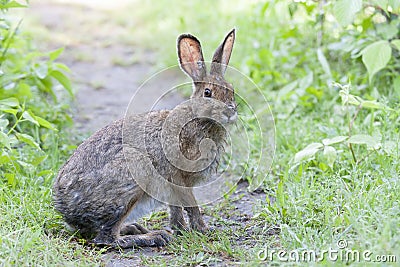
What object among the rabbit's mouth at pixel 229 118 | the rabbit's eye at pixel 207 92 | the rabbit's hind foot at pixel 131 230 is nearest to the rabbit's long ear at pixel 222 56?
the rabbit's eye at pixel 207 92

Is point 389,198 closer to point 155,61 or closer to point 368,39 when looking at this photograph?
point 368,39

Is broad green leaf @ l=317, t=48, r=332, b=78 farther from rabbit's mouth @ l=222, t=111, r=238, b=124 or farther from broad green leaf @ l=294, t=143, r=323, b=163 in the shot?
rabbit's mouth @ l=222, t=111, r=238, b=124

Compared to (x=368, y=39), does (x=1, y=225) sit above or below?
below

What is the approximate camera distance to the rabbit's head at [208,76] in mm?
4055

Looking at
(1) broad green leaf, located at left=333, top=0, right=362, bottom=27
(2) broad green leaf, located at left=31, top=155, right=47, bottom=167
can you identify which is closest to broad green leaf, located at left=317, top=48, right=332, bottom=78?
(1) broad green leaf, located at left=333, top=0, right=362, bottom=27

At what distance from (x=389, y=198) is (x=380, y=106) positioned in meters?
0.98

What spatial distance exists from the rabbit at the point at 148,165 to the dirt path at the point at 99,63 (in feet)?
0.89

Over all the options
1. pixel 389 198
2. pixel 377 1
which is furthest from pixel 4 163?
pixel 377 1

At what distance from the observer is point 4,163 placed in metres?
4.42

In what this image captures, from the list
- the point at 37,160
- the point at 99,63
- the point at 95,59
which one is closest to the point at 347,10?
the point at 37,160

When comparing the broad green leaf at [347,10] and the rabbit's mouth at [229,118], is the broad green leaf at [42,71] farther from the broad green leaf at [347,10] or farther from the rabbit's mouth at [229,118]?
the broad green leaf at [347,10]

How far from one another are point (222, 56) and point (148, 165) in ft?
2.81

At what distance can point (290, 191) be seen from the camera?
14.0 ft

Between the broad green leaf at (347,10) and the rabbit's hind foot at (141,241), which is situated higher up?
the broad green leaf at (347,10)
